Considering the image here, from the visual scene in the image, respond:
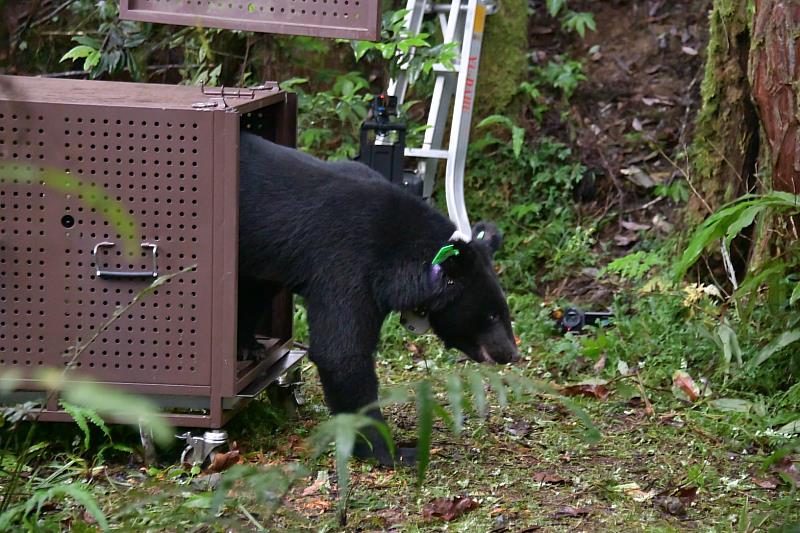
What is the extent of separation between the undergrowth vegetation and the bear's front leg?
0.13 m

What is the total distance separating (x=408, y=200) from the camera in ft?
14.1

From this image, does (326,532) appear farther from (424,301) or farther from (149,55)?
(149,55)

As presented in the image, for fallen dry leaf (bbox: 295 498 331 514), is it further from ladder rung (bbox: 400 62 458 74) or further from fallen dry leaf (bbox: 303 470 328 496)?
ladder rung (bbox: 400 62 458 74)

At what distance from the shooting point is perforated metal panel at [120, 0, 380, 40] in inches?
159

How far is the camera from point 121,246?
12.5 ft

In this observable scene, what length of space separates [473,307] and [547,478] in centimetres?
77

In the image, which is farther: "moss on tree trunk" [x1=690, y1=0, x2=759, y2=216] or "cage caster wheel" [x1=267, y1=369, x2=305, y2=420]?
"moss on tree trunk" [x1=690, y1=0, x2=759, y2=216]

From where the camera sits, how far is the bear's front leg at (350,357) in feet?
13.6

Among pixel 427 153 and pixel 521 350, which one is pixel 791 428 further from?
pixel 427 153

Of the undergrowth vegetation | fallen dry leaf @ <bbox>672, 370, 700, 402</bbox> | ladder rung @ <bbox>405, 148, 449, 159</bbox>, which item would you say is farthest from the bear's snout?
ladder rung @ <bbox>405, 148, 449, 159</bbox>

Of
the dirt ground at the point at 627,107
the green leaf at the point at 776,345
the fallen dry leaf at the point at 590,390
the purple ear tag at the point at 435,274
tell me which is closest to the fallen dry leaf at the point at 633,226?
the dirt ground at the point at 627,107

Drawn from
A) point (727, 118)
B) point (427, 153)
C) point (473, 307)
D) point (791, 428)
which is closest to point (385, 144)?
point (427, 153)

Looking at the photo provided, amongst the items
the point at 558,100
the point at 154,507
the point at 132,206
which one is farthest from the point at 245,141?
the point at 558,100

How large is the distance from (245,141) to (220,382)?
0.99 m
